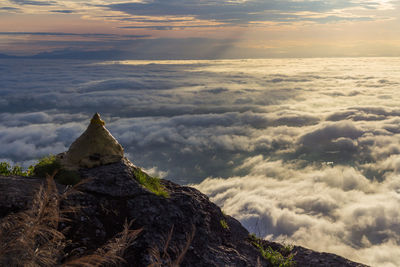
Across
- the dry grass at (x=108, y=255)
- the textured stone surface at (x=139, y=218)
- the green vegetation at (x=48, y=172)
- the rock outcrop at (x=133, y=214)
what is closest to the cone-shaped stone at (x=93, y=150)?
the rock outcrop at (x=133, y=214)

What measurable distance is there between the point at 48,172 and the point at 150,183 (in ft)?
11.8

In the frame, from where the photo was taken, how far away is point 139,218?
1030 centimetres

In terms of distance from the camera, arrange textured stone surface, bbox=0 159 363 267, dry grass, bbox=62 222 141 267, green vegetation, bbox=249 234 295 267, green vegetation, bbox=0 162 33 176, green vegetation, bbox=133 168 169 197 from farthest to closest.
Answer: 1. green vegetation, bbox=249 234 295 267
2. green vegetation, bbox=133 168 169 197
3. green vegetation, bbox=0 162 33 176
4. textured stone surface, bbox=0 159 363 267
5. dry grass, bbox=62 222 141 267

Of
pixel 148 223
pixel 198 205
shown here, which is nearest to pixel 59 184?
pixel 148 223

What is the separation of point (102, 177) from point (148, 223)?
7.97 ft

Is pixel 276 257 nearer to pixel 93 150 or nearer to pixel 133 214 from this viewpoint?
pixel 133 214

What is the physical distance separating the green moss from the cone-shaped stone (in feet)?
1.55

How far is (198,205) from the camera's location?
1270cm

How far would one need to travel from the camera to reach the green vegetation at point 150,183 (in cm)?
1183

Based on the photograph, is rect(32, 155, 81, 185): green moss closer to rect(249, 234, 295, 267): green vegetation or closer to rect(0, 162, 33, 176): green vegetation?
rect(0, 162, 33, 176): green vegetation

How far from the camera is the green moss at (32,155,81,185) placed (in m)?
11.0

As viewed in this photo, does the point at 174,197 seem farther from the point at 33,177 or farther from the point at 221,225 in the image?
the point at 33,177

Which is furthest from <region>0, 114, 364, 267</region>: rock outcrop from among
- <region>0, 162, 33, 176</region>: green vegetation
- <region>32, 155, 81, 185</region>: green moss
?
<region>0, 162, 33, 176</region>: green vegetation

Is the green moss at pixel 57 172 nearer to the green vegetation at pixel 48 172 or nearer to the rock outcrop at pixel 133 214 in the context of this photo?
the green vegetation at pixel 48 172
